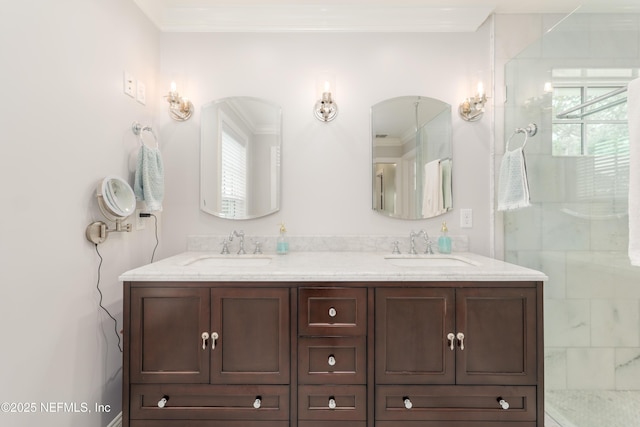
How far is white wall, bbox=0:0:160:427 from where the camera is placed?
3.36ft

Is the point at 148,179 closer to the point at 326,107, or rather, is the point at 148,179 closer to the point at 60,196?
the point at 60,196

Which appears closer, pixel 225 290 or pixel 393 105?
pixel 225 290

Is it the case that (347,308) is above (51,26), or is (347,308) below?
below

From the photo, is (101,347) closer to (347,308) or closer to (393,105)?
(347,308)

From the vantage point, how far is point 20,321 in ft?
3.44

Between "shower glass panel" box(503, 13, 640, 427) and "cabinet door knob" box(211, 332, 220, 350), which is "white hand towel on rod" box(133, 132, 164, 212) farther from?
"shower glass panel" box(503, 13, 640, 427)

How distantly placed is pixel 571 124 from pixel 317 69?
57.0 inches

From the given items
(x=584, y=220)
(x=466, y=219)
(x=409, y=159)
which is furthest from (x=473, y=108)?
(x=584, y=220)

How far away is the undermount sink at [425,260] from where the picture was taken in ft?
5.69

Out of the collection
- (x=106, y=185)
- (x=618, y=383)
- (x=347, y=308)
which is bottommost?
(x=618, y=383)

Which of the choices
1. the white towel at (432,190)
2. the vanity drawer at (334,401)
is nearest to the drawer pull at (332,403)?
the vanity drawer at (334,401)

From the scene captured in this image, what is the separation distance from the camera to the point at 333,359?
129 cm

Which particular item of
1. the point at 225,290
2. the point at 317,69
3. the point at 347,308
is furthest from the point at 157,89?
the point at 347,308

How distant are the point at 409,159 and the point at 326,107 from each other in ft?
2.04
